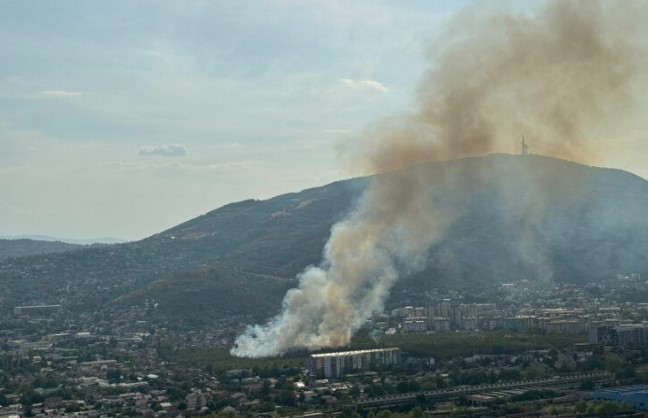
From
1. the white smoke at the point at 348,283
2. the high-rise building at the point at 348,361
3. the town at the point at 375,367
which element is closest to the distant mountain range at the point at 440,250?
the white smoke at the point at 348,283

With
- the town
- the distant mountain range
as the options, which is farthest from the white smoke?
the distant mountain range

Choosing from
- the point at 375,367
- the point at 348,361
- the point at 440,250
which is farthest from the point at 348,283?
the point at 440,250

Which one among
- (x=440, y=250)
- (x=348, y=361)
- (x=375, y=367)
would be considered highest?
(x=440, y=250)

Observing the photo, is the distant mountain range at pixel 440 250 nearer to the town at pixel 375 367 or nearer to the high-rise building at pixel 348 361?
the town at pixel 375 367

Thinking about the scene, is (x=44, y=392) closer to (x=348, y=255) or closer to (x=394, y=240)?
(x=348, y=255)

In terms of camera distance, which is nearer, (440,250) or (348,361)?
(348,361)

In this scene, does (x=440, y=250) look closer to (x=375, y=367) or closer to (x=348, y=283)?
(x=348, y=283)

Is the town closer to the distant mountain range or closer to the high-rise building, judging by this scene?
the high-rise building
